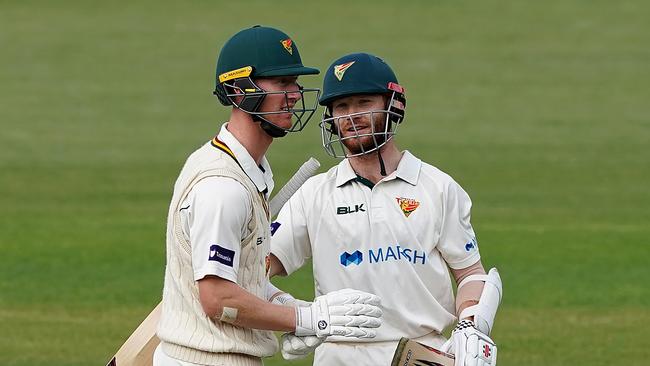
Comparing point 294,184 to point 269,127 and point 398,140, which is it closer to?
point 269,127

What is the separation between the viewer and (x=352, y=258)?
6648 millimetres

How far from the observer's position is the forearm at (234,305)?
18.2ft

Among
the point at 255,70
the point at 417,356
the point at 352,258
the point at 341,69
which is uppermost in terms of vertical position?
the point at 255,70

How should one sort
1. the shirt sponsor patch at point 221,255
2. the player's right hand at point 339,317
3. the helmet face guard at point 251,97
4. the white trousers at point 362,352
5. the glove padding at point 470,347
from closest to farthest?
the shirt sponsor patch at point 221,255
the player's right hand at point 339,317
the helmet face guard at point 251,97
the glove padding at point 470,347
the white trousers at point 362,352

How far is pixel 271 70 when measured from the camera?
19.3 ft

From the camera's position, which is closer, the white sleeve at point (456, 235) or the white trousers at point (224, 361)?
the white trousers at point (224, 361)

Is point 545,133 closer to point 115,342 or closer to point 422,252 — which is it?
point 115,342

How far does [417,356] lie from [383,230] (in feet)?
2.61

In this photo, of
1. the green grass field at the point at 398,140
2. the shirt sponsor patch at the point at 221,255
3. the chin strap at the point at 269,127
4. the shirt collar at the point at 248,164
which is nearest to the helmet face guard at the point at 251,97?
the chin strap at the point at 269,127

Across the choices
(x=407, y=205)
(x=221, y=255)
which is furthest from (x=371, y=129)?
(x=221, y=255)

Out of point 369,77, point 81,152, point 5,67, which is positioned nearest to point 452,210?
point 369,77

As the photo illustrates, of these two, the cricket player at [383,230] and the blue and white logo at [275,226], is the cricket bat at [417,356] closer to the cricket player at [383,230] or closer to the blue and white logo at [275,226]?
the cricket player at [383,230]

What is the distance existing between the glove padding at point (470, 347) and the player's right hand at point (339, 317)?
1.81 feet

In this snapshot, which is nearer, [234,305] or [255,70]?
[234,305]
